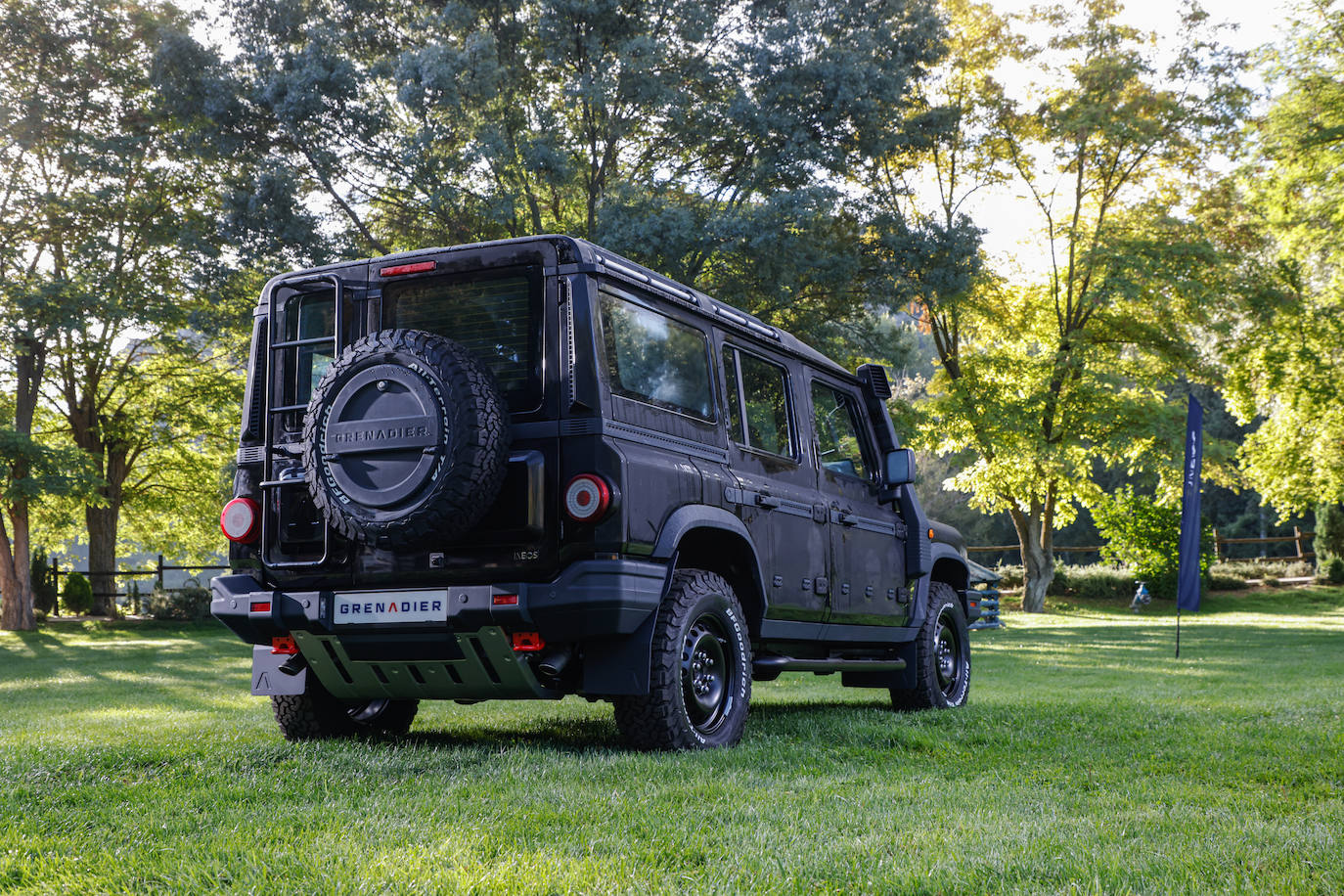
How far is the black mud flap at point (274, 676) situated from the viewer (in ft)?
19.4

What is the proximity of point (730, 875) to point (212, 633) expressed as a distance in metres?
26.4

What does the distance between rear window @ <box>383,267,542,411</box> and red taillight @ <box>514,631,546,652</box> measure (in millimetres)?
1022

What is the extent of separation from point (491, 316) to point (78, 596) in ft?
105

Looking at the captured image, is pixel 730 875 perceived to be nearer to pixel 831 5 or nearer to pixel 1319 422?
pixel 831 5

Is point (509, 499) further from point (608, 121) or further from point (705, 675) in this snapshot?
point (608, 121)

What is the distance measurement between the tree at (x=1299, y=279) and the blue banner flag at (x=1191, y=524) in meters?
13.2

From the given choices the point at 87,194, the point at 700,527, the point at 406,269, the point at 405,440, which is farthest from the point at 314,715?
the point at 87,194

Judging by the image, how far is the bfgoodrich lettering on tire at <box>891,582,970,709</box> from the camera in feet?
27.1

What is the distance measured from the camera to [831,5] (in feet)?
66.2

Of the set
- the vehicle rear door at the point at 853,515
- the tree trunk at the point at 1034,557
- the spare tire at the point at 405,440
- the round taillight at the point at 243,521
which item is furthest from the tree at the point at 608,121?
the tree trunk at the point at 1034,557

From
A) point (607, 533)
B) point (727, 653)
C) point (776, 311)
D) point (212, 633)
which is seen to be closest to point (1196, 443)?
point (776, 311)

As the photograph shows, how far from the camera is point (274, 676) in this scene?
595cm

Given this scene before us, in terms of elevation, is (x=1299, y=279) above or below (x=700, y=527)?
above

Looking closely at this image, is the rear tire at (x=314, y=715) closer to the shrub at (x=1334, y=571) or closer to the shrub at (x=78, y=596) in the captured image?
the shrub at (x=78, y=596)
